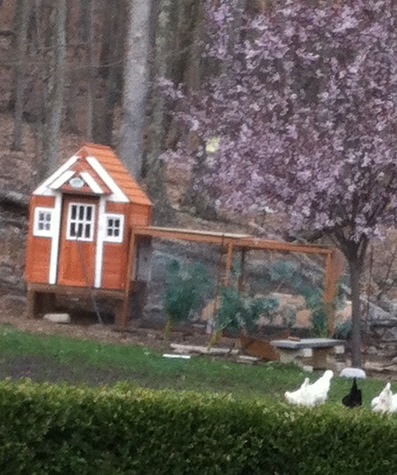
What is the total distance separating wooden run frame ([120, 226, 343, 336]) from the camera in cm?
1741

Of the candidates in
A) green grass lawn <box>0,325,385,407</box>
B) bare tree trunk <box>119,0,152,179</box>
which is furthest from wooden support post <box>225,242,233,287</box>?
bare tree trunk <box>119,0,152,179</box>

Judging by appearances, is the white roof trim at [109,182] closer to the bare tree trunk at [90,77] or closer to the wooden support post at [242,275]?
the wooden support post at [242,275]

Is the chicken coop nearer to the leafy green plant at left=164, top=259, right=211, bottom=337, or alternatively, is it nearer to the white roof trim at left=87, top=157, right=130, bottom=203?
the white roof trim at left=87, top=157, right=130, bottom=203

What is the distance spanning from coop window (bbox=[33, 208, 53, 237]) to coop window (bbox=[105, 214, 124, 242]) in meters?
0.81

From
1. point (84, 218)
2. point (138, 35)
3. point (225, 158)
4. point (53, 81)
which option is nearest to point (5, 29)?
point (53, 81)

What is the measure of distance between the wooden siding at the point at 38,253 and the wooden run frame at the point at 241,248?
1.11 m

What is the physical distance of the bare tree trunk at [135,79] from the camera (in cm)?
2106

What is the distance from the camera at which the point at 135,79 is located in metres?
21.1

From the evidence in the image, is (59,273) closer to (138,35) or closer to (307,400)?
(138,35)

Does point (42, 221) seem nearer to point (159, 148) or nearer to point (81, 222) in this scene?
point (81, 222)

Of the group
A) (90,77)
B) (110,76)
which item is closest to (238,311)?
(90,77)

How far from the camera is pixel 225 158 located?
15.6 meters

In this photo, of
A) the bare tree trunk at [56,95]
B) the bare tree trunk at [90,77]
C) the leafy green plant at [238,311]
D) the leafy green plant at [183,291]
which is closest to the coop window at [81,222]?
the leafy green plant at [183,291]

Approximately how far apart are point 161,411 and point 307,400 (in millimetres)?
2151
